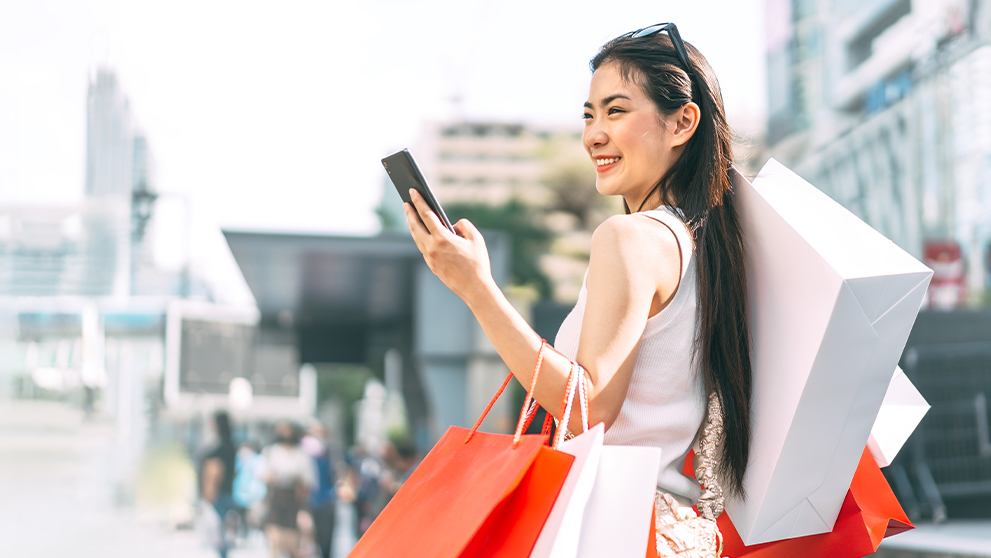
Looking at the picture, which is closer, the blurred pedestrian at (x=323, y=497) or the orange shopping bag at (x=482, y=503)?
the orange shopping bag at (x=482, y=503)

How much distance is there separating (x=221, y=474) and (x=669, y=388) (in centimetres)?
955

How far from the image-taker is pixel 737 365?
1398 mm

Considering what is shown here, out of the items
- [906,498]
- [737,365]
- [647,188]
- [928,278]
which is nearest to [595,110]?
[647,188]

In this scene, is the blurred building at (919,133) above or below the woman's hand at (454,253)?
above

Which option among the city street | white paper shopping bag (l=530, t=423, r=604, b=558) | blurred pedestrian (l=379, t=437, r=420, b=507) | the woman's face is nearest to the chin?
the woman's face

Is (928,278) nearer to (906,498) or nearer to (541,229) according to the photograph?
(906,498)

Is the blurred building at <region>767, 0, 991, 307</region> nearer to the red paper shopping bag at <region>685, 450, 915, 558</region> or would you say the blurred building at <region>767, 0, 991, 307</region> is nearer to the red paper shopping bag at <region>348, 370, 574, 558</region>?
the red paper shopping bag at <region>685, 450, 915, 558</region>

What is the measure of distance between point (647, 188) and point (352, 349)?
2109 centimetres

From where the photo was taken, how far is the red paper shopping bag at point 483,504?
3.64ft

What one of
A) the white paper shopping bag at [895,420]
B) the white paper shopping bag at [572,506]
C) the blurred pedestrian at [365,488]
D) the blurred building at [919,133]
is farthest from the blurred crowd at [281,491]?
the white paper shopping bag at [572,506]

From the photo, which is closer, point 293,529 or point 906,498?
point 906,498

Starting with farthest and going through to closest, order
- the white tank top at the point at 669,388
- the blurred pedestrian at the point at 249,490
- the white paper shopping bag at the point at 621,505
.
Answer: the blurred pedestrian at the point at 249,490 → the white tank top at the point at 669,388 → the white paper shopping bag at the point at 621,505

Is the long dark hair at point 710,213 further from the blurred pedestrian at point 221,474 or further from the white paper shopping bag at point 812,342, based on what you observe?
the blurred pedestrian at point 221,474

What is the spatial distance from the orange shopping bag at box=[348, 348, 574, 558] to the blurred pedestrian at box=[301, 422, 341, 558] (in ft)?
28.5
